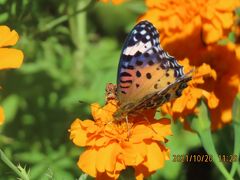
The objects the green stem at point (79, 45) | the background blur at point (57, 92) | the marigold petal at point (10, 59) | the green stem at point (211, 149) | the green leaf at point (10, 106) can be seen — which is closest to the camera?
the marigold petal at point (10, 59)

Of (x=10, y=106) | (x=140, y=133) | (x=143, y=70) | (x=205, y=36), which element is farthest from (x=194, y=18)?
(x=10, y=106)

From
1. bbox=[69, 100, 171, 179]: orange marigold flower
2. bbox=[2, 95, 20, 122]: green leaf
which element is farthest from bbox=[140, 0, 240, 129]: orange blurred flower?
bbox=[2, 95, 20, 122]: green leaf

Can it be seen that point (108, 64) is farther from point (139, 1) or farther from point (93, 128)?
point (93, 128)

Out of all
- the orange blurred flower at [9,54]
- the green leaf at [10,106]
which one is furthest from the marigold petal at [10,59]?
the green leaf at [10,106]

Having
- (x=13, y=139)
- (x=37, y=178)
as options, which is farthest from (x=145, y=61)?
(x=13, y=139)

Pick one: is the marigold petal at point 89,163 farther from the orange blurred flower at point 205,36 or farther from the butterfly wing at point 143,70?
the orange blurred flower at point 205,36

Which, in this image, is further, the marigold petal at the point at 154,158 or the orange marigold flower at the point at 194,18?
the orange marigold flower at the point at 194,18

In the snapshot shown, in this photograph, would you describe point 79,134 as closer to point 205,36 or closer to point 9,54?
point 9,54
